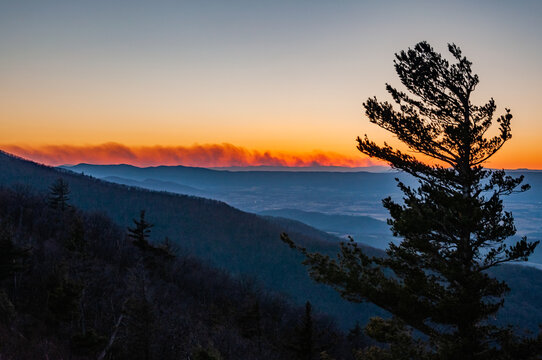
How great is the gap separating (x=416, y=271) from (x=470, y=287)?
1390 mm

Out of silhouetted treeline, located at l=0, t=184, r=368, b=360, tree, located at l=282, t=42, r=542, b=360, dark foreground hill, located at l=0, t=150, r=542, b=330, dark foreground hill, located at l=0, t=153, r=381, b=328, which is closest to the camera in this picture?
tree, located at l=282, t=42, r=542, b=360

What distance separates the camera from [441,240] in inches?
374

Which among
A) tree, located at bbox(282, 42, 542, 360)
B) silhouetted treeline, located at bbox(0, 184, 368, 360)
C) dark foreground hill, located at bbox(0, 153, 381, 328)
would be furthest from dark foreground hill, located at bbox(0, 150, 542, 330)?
tree, located at bbox(282, 42, 542, 360)

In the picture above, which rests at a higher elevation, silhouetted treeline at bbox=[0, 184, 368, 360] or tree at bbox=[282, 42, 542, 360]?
tree at bbox=[282, 42, 542, 360]

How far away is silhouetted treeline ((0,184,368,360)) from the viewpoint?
66.3 feet

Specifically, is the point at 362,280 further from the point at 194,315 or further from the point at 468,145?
the point at 194,315

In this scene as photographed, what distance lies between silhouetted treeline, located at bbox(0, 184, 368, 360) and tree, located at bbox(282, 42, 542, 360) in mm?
8496

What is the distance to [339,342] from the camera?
56000 millimetres

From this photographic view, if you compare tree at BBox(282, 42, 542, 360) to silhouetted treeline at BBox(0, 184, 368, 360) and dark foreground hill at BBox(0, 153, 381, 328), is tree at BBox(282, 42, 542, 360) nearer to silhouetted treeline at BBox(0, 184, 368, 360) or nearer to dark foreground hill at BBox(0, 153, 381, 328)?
silhouetted treeline at BBox(0, 184, 368, 360)

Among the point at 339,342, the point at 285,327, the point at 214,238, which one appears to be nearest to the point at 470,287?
the point at 339,342

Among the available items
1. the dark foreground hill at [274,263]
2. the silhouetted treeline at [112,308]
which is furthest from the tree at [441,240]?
A: the dark foreground hill at [274,263]

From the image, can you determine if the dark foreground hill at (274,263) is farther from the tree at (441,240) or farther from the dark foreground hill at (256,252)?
the tree at (441,240)

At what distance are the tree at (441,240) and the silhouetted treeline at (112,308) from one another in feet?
27.9

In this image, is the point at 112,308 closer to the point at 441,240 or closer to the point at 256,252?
the point at 441,240
